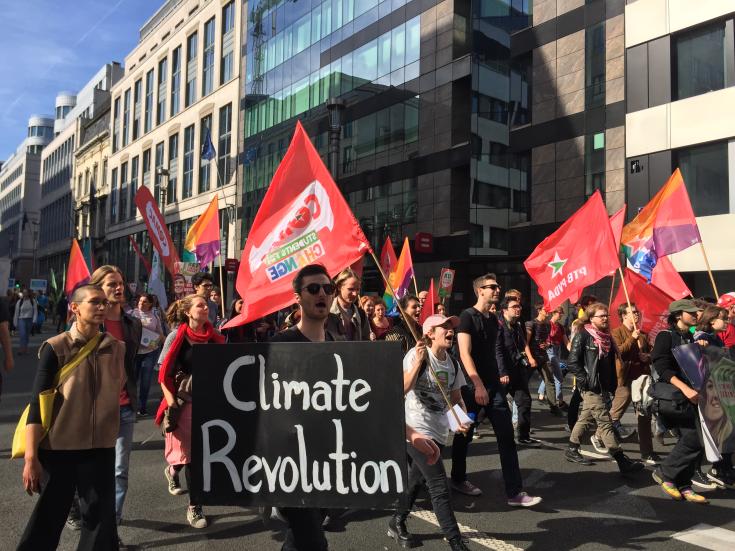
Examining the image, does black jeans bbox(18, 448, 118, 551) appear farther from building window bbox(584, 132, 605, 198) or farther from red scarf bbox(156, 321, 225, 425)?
building window bbox(584, 132, 605, 198)

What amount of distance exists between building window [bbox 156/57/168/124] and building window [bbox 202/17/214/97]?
711cm

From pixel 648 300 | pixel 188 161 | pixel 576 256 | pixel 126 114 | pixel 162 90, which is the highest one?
pixel 126 114

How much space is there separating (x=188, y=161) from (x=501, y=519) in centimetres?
4225

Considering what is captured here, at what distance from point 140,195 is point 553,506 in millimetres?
8067

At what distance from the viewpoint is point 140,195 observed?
33.4 feet

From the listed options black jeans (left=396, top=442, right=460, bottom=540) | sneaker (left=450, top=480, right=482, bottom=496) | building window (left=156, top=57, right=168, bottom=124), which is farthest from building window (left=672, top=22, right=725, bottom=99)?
building window (left=156, top=57, right=168, bottom=124)

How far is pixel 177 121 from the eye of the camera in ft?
148

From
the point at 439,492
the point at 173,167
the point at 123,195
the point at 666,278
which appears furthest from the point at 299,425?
the point at 123,195

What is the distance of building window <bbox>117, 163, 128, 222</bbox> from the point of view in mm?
54969

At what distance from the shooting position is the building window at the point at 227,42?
39.6m

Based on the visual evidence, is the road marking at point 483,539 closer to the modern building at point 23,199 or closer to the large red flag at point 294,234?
the large red flag at point 294,234

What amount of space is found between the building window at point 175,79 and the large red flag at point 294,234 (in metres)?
44.4

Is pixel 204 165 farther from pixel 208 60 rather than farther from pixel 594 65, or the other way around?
pixel 594 65

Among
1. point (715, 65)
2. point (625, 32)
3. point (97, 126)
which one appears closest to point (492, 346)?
point (715, 65)
